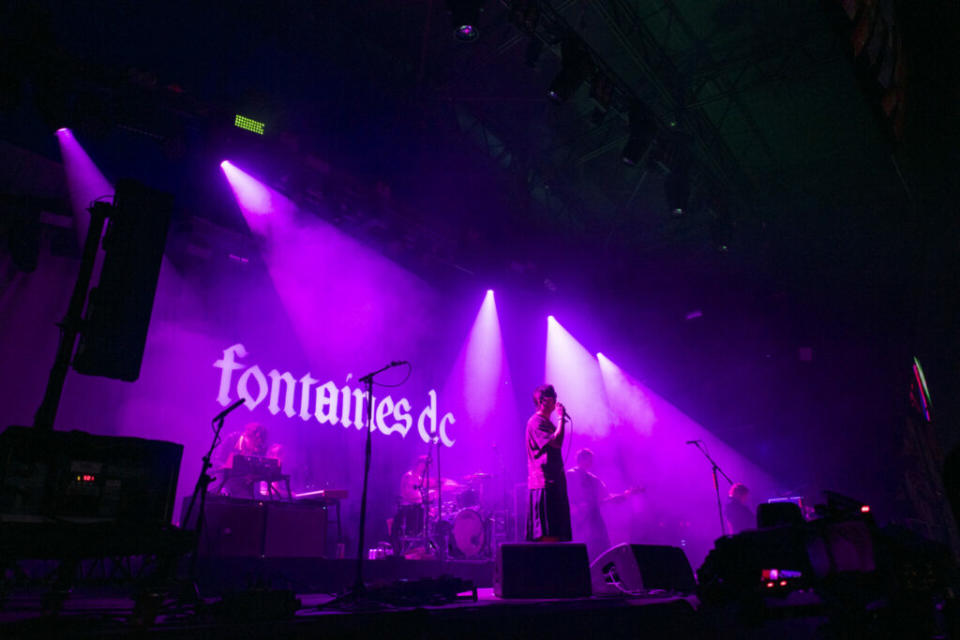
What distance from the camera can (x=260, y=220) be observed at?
402 inches

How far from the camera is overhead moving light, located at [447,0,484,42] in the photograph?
6363mm

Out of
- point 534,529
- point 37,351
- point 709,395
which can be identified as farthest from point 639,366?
point 37,351

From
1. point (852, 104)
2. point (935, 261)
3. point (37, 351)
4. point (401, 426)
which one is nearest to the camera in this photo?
point (935, 261)

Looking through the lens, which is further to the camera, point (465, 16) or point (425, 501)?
point (425, 501)

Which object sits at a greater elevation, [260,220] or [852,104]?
[852,104]

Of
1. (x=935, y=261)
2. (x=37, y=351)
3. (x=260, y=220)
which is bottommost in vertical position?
(x=935, y=261)

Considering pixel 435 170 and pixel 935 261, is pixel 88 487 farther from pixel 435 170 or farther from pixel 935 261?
pixel 435 170

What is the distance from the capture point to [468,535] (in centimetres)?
949

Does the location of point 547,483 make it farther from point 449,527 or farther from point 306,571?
point 449,527

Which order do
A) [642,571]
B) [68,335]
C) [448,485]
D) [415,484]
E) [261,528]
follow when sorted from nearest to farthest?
1. [68,335]
2. [642,571]
3. [261,528]
4. [415,484]
5. [448,485]

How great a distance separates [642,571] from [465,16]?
619cm

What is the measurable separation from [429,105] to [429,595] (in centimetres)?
770

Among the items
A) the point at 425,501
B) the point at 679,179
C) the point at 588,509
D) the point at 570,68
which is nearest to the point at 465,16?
the point at 570,68

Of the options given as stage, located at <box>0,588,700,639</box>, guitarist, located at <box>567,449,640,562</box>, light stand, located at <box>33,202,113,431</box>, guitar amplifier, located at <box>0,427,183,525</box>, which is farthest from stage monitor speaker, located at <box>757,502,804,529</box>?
light stand, located at <box>33,202,113,431</box>
